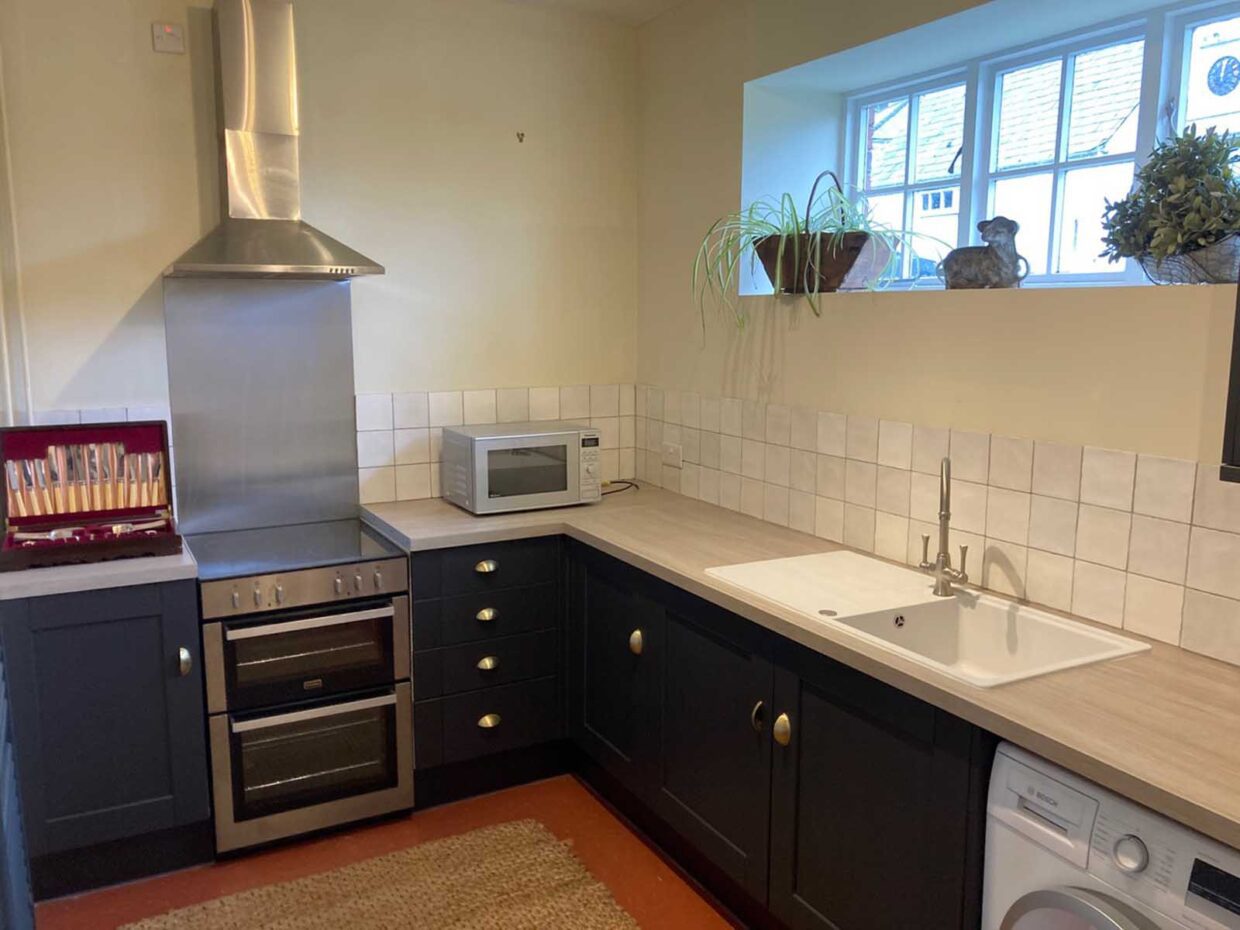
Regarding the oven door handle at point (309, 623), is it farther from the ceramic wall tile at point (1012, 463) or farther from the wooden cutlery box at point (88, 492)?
the ceramic wall tile at point (1012, 463)

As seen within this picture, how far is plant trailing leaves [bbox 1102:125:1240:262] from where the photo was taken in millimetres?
1841

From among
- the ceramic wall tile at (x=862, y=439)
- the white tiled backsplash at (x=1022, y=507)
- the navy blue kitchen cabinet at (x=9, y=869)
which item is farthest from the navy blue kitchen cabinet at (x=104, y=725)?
the ceramic wall tile at (x=862, y=439)

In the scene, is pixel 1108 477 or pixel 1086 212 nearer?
pixel 1108 477

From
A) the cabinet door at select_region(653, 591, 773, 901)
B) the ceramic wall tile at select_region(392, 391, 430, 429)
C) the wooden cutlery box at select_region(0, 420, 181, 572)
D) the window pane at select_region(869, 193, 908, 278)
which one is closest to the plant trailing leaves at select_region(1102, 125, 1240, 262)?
the window pane at select_region(869, 193, 908, 278)

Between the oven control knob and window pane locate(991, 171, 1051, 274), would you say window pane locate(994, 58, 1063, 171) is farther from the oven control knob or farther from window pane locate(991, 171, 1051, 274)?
the oven control knob

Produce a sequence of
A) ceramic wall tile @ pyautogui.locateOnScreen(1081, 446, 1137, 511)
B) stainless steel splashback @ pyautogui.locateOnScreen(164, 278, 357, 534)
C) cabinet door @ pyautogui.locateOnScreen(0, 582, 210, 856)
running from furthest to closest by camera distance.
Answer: stainless steel splashback @ pyautogui.locateOnScreen(164, 278, 357, 534)
cabinet door @ pyautogui.locateOnScreen(0, 582, 210, 856)
ceramic wall tile @ pyautogui.locateOnScreen(1081, 446, 1137, 511)

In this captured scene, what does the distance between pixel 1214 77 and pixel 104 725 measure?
3.08 meters

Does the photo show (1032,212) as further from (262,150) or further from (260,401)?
(260,401)

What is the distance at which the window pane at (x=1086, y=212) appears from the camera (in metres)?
2.33

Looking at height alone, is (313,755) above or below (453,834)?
above

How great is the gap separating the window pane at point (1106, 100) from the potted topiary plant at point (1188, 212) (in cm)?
38

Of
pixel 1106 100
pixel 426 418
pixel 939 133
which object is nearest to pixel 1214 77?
pixel 1106 100

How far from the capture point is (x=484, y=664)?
3021 millimetres

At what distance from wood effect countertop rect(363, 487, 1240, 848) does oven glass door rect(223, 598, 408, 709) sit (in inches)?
30.3
